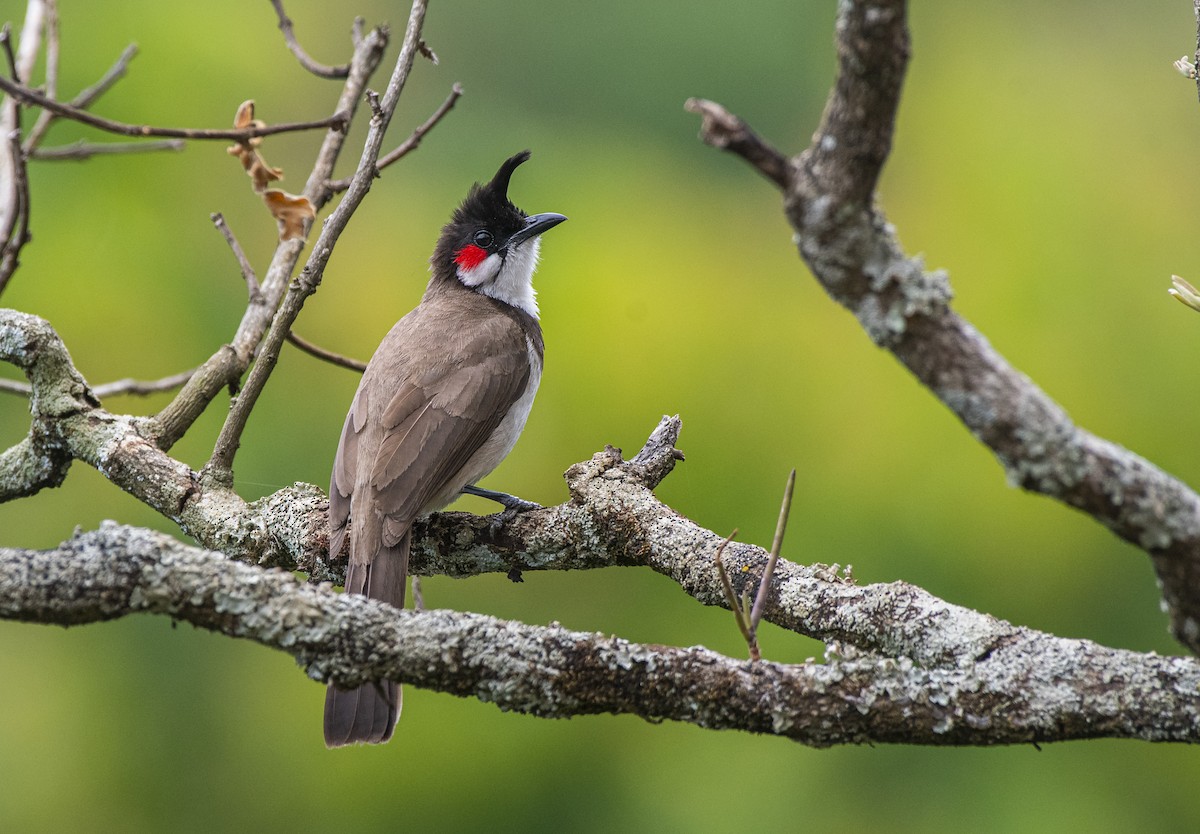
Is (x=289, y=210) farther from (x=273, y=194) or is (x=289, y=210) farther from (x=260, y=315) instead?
(x=260, y=315)

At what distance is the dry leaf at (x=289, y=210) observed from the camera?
131 inches

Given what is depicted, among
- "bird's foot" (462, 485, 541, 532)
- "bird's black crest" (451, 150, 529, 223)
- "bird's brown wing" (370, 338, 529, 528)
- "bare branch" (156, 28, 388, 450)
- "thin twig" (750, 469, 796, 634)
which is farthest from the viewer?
"bird's black crest" (451, 150, 529, 223)

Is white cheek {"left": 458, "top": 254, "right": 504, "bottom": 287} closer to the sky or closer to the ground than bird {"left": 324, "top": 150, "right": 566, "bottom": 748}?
closer to the sky

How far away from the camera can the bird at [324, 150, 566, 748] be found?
3.14 m

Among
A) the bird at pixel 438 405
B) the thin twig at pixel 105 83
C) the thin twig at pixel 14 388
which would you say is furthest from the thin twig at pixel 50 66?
the bird at pixel 438 405

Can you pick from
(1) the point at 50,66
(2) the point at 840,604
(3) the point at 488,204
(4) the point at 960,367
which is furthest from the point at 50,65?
(4) the point at 960,367

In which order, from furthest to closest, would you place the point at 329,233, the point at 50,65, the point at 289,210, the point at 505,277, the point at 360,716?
the point at 505,277 < the point at 50,65 < the point at 289,210 < the point at 360,716 < the point at 329,233

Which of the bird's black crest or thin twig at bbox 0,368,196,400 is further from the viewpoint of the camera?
the bird's black crest

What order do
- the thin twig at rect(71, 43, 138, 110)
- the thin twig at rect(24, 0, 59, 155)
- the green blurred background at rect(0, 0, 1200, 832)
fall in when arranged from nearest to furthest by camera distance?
the thin twig at rect(24, 0, 59, 155), the thin twig at rect(71, 43, 138, 110), the green blurred background at rect(0, 0, 1200, 832)

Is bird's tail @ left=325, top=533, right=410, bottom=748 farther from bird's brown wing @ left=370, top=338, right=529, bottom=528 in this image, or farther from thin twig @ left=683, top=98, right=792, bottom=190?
thin twig @ left=683, top=98, right=792, bottom=190

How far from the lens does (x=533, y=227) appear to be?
457cm

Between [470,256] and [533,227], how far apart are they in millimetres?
255

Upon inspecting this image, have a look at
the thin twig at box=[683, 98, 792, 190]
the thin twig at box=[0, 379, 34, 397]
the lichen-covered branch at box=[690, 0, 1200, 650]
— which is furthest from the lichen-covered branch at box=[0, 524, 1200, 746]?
the thin twig at box=[0, 379, 34, 397]

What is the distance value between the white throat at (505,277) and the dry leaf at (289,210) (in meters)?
1.20
